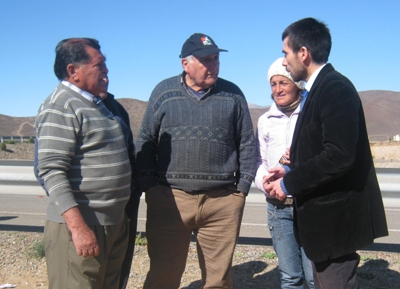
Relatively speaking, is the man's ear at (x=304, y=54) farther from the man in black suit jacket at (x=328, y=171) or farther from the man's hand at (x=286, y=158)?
the man's hand at (x=286, y=158)

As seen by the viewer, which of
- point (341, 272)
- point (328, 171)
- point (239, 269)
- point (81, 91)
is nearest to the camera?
point (328, 171)

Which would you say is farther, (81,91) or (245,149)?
(245,149)

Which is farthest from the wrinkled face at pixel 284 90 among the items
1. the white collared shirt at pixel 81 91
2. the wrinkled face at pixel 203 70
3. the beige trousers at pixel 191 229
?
the white collared shirt at pixel 81 91

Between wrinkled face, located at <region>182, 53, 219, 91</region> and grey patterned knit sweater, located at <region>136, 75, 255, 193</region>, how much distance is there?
0.09 meters

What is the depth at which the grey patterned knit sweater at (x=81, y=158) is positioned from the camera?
264 centimetres

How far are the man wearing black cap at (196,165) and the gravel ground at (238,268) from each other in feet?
2.67

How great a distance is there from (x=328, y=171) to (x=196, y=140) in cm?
111

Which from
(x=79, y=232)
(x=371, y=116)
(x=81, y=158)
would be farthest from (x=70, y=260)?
(x=371, y=116)

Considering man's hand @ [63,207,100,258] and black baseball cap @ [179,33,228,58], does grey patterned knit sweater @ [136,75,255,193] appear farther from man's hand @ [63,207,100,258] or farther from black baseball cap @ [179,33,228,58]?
man's hand @ [63,207,100,258]

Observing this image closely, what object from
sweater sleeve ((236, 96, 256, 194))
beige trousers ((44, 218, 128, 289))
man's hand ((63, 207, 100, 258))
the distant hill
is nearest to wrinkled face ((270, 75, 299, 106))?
sweater sleeve ((236, 96, 256, 194))

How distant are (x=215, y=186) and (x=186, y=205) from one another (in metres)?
0.25

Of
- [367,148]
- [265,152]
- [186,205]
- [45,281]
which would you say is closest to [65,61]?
[186,205]

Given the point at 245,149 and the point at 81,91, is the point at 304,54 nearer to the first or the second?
the point at 245,149

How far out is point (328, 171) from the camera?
255 cm
